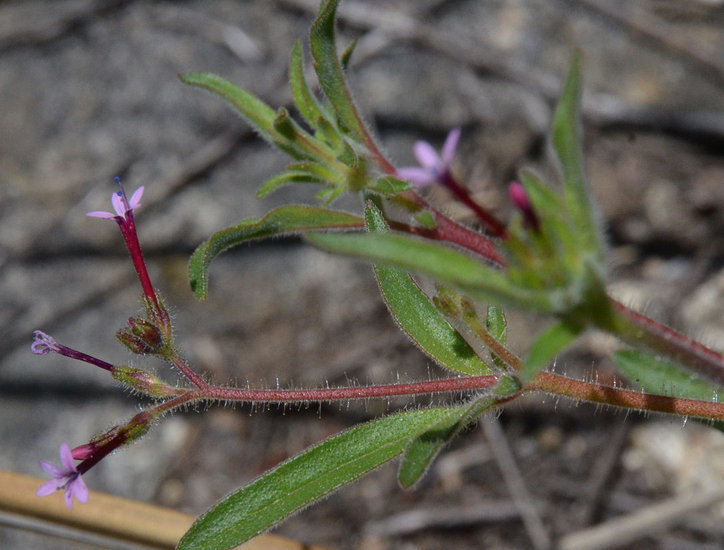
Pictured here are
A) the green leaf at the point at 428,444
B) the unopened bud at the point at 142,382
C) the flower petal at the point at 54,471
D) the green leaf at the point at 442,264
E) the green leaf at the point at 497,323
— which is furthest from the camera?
the green leaf at the point at 497,323

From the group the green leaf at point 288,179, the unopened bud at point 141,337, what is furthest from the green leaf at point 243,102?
the unopened bud at point 141,337

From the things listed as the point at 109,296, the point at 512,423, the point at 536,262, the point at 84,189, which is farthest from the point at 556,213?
the point at 84,189

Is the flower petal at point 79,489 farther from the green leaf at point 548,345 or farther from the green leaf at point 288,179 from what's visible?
the green leaf at point 548,345

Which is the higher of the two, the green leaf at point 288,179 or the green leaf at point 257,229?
the green leaf at point 288,179

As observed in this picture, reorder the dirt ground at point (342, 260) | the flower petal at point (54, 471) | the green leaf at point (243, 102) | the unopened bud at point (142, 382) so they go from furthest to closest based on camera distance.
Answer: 1. the dirt ground at point (342, 260)
2. the green leaf at point (243, 102)
3. the unopened bud at point (142, 382)
4. the flower petal at point (54, 471)

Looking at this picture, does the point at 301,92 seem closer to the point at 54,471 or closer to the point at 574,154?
the point at 574,154

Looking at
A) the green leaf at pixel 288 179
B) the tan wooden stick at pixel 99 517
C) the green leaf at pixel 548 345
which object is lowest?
the tan wooden stick at pixel 99 517

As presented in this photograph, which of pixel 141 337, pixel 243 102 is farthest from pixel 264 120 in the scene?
pixel 141 337
